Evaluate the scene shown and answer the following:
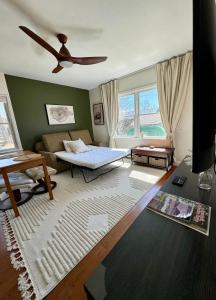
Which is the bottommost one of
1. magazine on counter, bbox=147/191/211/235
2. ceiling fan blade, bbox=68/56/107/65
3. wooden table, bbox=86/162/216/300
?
magazine on counter, bbox=147/191/211/235

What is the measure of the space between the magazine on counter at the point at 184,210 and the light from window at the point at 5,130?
3.71m

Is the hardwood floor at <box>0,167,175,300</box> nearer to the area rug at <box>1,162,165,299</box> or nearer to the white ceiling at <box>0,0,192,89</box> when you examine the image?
the area rug at <box>1,162,165,299</box>

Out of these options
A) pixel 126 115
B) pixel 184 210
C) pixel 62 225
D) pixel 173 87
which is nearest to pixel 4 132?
pixel 62 225

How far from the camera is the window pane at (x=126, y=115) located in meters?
4.09

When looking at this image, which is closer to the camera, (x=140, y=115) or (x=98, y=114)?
(x=140, y=115)

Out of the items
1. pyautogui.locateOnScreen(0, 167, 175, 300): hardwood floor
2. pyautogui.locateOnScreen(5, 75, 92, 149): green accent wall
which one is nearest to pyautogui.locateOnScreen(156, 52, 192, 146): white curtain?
pyautogui.locateOnScreen(0, 167, 175, 300): hardwood floor

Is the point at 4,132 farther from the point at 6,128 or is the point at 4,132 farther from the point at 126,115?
the point at 126,115

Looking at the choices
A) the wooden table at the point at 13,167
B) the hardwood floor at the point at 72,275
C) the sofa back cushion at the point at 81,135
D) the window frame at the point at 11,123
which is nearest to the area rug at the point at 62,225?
the hardwood floor at the point at 72,275

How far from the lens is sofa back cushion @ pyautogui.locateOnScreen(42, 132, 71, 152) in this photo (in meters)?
3.70

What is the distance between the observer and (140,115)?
12.9 feet

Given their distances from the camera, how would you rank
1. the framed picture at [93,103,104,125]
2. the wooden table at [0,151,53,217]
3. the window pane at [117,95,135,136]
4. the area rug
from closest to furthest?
the area rug < the wooden table at [0,151,53,217] < the window pane at [117,95,135,136] < the framed picture at [93,103,104,125]

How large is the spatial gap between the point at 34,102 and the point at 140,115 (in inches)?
115

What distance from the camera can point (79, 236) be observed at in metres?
1.54

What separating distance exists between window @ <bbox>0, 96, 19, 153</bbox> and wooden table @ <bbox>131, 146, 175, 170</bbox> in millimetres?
3060
